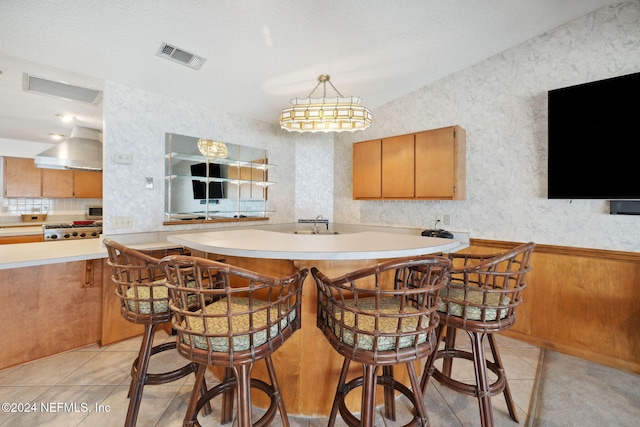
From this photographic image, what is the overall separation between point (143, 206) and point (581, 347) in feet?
14.0

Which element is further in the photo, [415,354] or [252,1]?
[252,1]

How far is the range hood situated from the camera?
3.51 m

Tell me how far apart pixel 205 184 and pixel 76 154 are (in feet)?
6.25

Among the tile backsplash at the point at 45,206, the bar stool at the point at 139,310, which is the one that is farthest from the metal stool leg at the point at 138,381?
the tile backsplash at the point at 45,206

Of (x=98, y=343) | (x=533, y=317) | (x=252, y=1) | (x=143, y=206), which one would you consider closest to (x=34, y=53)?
(x=143, y=206)

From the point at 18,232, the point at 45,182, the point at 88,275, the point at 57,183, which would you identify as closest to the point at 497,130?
the point at 88,275

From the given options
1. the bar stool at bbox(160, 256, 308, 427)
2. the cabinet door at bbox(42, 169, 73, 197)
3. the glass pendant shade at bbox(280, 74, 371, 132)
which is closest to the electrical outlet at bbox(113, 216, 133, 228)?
the glass pendant shade at bbox(280, 74, 371, 132)

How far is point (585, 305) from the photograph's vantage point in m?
2.42

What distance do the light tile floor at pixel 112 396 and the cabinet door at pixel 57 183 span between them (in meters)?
3.97

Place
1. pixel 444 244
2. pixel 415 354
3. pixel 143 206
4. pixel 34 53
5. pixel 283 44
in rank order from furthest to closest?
pixel 143 206 < pixel 283 44 < pixel 34 53 < pixel 444 244 < pixel 415 354

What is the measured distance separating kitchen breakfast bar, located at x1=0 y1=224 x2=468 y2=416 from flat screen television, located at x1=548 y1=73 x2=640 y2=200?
107 centimetres

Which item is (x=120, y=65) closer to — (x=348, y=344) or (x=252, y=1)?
(x=252, y=1)

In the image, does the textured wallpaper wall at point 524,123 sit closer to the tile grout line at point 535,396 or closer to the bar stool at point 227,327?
the tile grout line at point 535,396

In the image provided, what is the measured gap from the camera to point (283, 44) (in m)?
2.37
